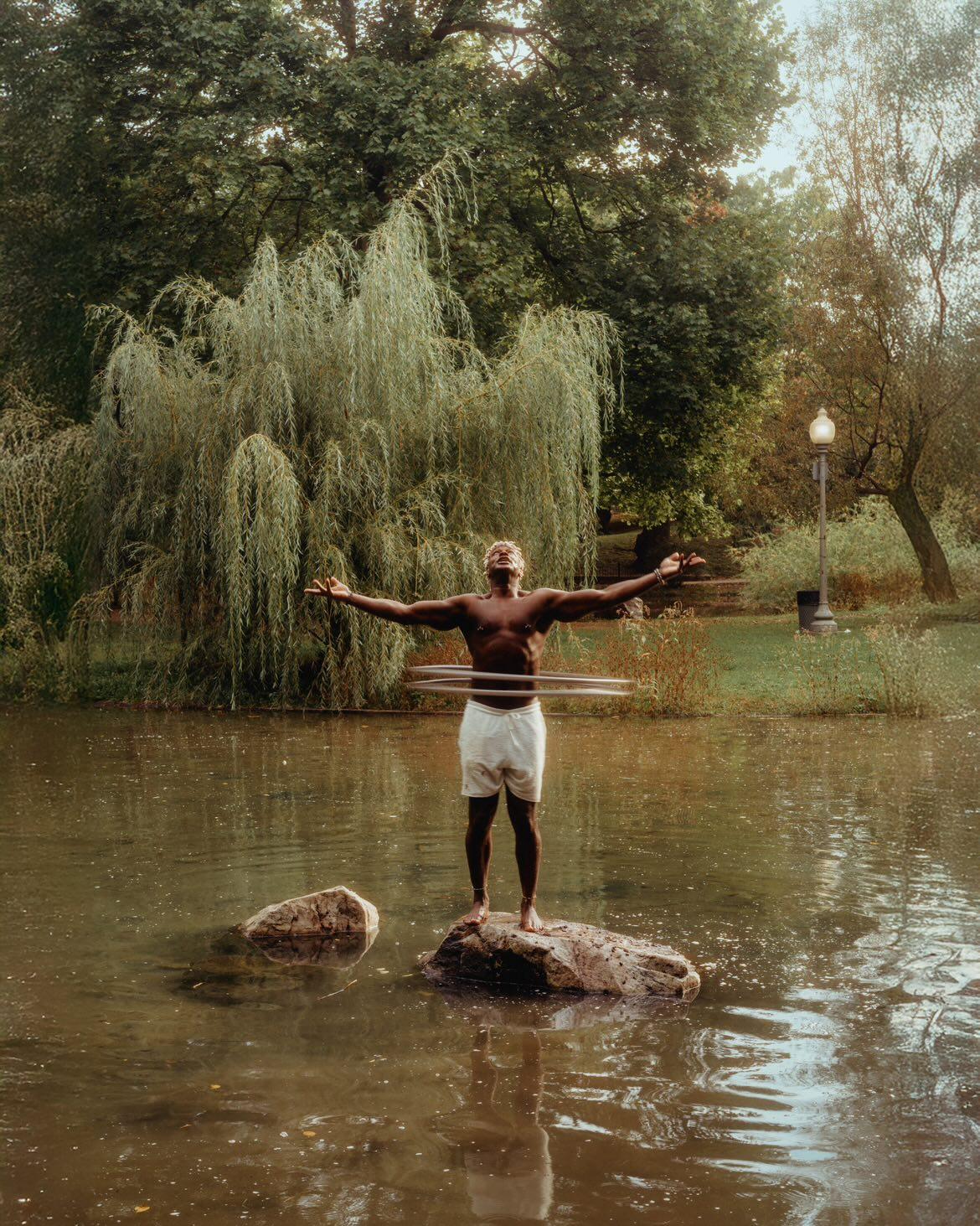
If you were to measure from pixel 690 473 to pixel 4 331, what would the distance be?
13.1m

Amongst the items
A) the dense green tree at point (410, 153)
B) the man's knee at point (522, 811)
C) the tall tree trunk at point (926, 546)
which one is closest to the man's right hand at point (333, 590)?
the man's knee at point (522, 811)

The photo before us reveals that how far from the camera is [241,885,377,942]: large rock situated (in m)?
8.06

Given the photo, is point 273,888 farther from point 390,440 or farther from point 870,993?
point 390,440

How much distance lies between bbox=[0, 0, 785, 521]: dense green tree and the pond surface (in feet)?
44.4

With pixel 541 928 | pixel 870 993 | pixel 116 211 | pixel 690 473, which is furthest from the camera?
pixel 690 473

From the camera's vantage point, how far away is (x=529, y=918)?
24.1 feet

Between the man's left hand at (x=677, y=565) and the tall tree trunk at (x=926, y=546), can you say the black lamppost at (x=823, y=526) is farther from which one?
the man's left hand at (x=677, y=565)

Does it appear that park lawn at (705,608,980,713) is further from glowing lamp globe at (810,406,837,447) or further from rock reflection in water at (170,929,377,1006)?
rock reflection in water at (170,929,377,1006)

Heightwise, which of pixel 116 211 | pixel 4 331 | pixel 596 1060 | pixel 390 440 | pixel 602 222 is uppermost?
pixel 602 222

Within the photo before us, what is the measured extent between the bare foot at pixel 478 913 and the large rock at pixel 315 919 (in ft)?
2.64

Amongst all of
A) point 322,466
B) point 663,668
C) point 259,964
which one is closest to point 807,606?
point 663,668

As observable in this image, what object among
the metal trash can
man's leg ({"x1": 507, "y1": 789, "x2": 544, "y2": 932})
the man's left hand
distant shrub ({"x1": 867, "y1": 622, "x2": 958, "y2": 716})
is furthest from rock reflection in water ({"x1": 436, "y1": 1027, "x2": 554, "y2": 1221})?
the metal trash can

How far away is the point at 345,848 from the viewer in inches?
409

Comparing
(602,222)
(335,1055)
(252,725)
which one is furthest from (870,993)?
(602,222)
